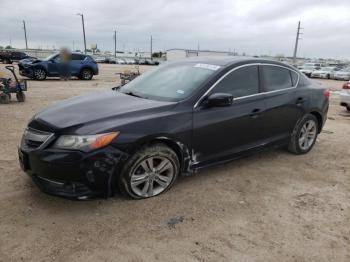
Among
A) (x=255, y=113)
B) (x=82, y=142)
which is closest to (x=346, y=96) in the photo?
(x=255, y=113)

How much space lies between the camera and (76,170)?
3.26 metres

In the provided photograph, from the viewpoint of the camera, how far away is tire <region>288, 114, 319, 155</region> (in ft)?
17.6

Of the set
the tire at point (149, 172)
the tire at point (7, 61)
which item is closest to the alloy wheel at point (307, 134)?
the tire at point (149, 172)

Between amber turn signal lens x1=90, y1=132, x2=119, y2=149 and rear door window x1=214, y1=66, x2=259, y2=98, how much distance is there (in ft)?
4.84

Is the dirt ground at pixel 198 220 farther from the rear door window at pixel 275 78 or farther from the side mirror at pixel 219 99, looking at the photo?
the rear door window at pixel 275 78

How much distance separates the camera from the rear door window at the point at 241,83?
429cm

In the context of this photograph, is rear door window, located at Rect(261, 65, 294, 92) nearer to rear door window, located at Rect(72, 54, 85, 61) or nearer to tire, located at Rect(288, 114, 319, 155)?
tire, located at Rect(288, 114, 319, 155)

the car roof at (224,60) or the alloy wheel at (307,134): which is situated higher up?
the car roof at (224,60)

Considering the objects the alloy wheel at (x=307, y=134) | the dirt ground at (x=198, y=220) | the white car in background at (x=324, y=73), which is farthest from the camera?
the white car in background at (x=324, y=73)

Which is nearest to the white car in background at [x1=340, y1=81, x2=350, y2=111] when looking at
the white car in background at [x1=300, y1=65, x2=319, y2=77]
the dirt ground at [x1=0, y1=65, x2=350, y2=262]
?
the dirt ground at [x1=0, y1=65, x2=350, y2=262]

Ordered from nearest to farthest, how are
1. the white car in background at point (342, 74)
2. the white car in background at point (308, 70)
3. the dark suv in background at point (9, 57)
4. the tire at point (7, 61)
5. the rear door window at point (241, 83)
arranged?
the rear door window at point (241, 83), the white car in background at point (342, 74), the white car in background at point (308, 70), the tire at point (7, 61), the dark suv in background at point (9, 57)

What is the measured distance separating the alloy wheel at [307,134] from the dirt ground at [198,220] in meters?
0.76

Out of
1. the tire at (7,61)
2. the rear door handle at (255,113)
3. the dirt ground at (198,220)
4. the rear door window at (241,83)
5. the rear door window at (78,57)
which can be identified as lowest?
the tire at (7,61)

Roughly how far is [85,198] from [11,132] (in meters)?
3.91
